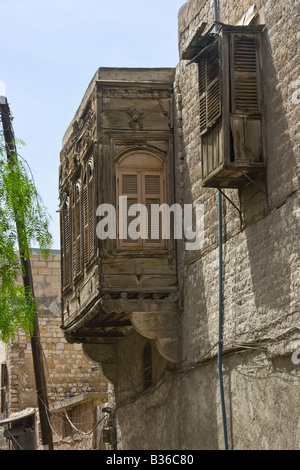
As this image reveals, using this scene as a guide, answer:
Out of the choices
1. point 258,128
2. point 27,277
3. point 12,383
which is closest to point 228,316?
point 258,128

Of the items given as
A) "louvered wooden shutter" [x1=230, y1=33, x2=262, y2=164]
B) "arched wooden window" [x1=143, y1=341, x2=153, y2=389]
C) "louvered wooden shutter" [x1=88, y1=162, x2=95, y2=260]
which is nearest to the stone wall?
"louvered wooden shutter" [x1=230, y1=33, x2=262, y2=164]

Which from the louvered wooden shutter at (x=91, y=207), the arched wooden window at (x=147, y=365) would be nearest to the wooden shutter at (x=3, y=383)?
the arched wooden window at (x=147, y=365)

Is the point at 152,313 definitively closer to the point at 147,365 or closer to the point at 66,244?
the point at 147,365

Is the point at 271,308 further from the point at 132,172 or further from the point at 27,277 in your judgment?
the point at 27,277

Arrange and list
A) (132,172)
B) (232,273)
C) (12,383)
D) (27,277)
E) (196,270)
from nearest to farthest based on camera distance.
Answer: (232,273), (196,270), (132,172), (27,277), (12,383)

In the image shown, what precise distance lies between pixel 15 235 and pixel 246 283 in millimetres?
3652

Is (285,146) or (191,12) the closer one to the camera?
(285,146)

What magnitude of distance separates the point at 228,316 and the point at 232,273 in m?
0.59

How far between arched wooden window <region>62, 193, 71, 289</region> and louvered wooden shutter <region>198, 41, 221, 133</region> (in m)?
5.64

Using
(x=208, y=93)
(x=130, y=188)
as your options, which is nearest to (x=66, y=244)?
(x=130, y=188)

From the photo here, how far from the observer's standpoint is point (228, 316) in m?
12.4

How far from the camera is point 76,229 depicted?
16672 millimetres

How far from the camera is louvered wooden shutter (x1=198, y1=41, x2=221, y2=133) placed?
11.8 meters

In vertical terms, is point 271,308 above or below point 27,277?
below
